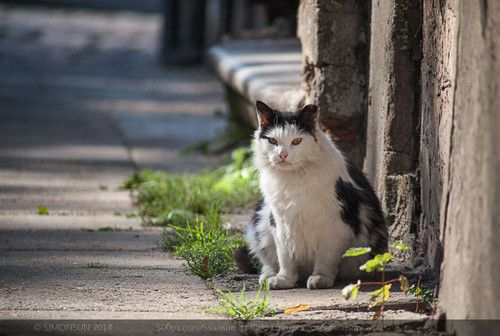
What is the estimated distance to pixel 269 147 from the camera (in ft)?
15.5

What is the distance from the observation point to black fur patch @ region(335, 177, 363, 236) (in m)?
4.63

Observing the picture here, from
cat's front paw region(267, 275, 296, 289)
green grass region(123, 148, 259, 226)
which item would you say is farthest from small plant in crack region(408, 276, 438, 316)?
green grass region(123, 148, 259, 226)

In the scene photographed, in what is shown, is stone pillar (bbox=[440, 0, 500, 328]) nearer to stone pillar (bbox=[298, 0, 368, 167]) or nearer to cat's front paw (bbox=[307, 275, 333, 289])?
cat's front paw (bbox=[307, 275, 333, 289])

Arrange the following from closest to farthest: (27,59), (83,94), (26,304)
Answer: (26,304) < (83,94) < (27,59)

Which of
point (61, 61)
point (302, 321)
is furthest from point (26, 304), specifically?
point (61, 61)

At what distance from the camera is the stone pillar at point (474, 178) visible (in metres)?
3.27

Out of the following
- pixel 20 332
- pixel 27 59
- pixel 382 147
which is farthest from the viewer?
pixel 27 59

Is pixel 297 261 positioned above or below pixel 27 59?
above

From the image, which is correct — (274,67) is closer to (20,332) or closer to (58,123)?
(58,123)

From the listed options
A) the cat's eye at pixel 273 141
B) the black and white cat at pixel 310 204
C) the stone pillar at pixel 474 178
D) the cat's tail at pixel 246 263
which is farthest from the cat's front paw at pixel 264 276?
the stone pillar at pixel 474 178

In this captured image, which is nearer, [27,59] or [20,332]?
[20,332]

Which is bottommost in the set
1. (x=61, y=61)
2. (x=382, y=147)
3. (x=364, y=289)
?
(x=61, y=61)

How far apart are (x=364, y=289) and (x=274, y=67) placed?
384cm

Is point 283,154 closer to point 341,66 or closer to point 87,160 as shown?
point 341,66
